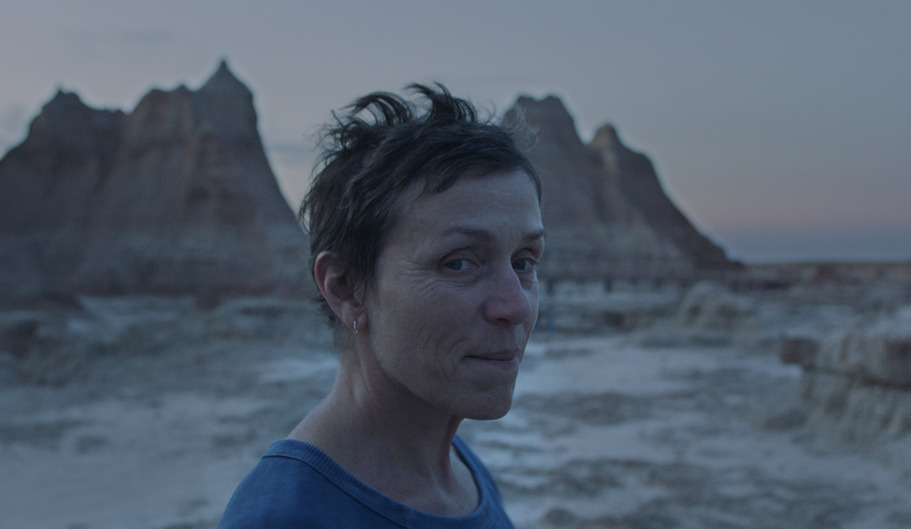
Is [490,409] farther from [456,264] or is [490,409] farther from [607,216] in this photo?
[607,216]

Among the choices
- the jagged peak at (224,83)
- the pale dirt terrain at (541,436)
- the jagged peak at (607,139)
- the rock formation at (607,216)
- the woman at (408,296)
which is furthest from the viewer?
the jagged peak at (607,139)

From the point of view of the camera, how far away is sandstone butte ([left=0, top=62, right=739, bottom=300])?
118ft

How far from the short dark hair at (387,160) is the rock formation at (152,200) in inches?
A: 1279

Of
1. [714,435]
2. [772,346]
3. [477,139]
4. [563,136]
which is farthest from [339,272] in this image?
[563,136]

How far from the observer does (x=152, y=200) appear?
38.7 m

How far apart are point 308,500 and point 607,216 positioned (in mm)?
51536

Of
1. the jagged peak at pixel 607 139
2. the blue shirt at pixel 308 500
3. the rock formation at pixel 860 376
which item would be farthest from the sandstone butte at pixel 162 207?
the blue shirt at pixel 308 500

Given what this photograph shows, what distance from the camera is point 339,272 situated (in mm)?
1296

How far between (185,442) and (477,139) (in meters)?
10.2

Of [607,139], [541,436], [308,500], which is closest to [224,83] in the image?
[607,139]

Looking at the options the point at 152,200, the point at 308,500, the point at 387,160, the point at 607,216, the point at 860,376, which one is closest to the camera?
the point at 308,500

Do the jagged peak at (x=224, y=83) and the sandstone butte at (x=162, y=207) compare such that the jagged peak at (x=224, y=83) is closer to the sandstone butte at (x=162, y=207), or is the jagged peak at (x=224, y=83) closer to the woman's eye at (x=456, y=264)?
the sandstone butte at (x=162, y=207)

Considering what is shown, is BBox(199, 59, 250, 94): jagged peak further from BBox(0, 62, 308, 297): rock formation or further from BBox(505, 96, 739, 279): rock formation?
BBox(505, 96, 739, 279): rock formation

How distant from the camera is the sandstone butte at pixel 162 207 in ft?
118
